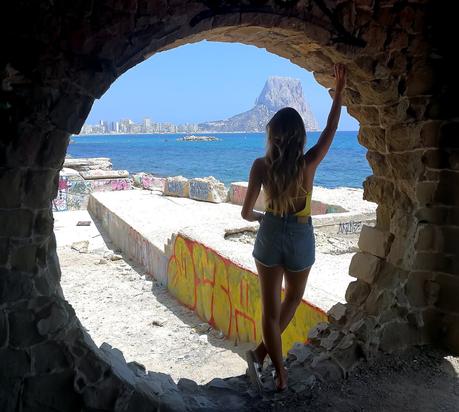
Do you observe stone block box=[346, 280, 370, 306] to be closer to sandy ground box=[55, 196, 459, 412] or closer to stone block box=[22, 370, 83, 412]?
sandy ground box=[55, 196, 459, 412]

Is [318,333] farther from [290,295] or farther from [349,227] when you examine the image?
[349,227]

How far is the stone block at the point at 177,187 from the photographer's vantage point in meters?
19.8

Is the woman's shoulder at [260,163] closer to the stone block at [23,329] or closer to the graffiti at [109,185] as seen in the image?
the stone block at [23,329]

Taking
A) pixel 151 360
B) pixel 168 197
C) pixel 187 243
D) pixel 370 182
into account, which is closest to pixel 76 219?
pixel 168 197

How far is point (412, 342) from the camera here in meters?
3.97

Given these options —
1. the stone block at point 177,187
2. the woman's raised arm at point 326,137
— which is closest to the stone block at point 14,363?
the woman's raised arm at point 326,137

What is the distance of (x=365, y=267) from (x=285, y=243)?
151cm

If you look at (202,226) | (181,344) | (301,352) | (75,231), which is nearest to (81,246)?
(75,231)

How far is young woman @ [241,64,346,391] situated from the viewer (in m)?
2.85

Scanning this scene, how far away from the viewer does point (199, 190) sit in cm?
1914

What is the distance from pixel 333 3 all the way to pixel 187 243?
640cm

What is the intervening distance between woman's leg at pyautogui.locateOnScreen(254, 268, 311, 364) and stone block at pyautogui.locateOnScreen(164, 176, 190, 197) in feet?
54.1

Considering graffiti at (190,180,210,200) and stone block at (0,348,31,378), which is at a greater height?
stone block at (0,348,31,378)

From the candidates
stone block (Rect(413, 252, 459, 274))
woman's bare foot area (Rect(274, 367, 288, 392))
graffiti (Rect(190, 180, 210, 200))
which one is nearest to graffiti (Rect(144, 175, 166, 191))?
graffiti (Rect(190, 180, 210, 200))
